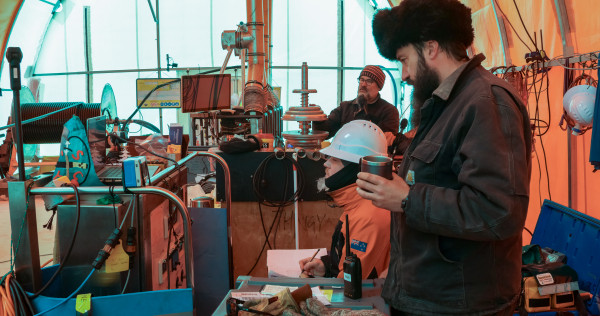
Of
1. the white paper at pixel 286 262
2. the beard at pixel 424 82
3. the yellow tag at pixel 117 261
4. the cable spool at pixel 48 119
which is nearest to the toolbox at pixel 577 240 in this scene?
the white paper at pixel 286 262

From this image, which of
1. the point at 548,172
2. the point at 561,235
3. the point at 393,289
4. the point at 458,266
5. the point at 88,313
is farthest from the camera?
the point at 548,172

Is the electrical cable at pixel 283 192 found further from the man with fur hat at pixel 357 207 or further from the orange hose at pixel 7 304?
the orange hose at pixel 7 304

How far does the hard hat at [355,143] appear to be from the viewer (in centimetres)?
271

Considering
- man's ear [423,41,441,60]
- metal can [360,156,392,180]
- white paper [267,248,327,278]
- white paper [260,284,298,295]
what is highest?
man's ear [423,41,441,60]

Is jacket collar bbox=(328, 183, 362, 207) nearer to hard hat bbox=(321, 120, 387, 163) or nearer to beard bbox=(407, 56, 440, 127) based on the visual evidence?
hard hat bbox=(321, 120, 387, 163)

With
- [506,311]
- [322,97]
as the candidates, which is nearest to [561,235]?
[506,311]

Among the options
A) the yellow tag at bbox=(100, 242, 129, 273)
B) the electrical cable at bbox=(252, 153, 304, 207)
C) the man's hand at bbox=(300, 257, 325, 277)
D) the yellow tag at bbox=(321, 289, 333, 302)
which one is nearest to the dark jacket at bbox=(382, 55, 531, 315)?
the yellow tag at bbox=(321, 289, 333, 302)

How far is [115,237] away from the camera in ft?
6.64

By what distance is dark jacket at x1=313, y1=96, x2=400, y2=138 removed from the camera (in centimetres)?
511

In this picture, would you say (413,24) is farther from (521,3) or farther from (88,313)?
(521,3)

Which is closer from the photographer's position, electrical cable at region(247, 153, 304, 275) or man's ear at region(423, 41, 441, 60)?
man's ear at region(423, 41, 441, 60)

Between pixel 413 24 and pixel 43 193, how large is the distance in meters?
1.54

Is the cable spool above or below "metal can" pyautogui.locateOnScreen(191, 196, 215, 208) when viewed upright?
above

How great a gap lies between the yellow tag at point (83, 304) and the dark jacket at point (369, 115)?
11.1ft
